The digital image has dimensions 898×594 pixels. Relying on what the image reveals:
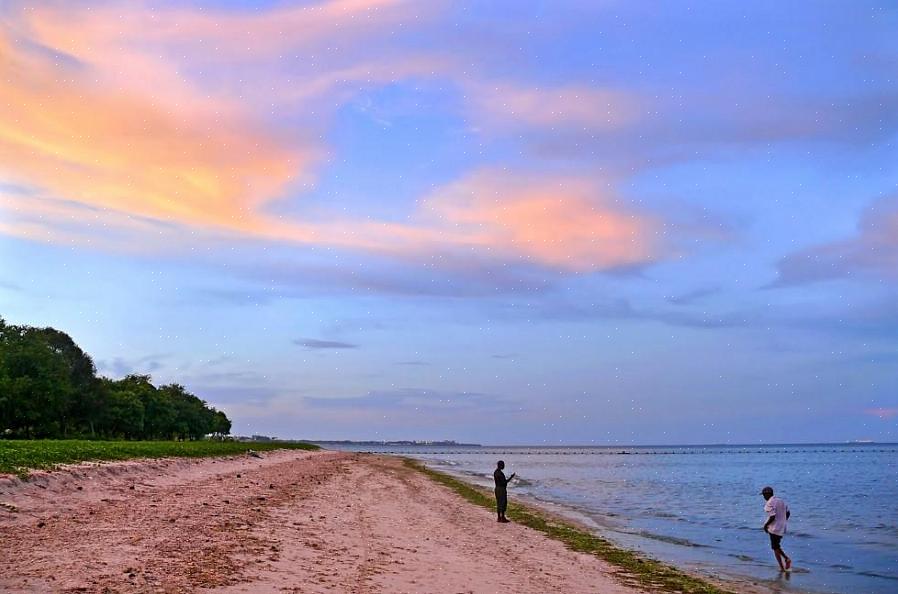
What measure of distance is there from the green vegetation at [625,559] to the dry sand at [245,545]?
0.81 m

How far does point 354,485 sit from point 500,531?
19672 mm

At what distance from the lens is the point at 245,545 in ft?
49.6

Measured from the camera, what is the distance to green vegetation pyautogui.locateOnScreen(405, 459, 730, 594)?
676 inches

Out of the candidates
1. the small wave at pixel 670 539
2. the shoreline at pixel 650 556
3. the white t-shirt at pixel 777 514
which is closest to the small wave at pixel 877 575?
the white t-shirt at pixel 777 514

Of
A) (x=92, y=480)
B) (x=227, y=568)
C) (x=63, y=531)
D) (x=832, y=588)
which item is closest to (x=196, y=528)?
(x=63, y=531)

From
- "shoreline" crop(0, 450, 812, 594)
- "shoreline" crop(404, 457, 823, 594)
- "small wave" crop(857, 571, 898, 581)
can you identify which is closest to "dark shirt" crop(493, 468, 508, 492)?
"shoreline" crop(0, 450, 812, 594)

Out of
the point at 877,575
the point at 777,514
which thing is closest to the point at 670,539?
the point at 877,575

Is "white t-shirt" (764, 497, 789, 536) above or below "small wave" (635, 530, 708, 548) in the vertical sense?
above

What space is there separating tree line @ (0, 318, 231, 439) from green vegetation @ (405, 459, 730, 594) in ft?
181

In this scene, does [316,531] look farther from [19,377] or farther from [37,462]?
[19,377]

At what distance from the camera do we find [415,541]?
64.1ft

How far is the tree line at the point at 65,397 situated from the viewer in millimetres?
67812

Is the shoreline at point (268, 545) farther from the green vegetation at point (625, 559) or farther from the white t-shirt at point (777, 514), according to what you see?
the white t-shirt at point (777, 514)

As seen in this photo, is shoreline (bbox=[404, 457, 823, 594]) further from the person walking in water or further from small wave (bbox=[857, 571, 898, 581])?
small wave (bbox=[857, 571, 898, 581])
